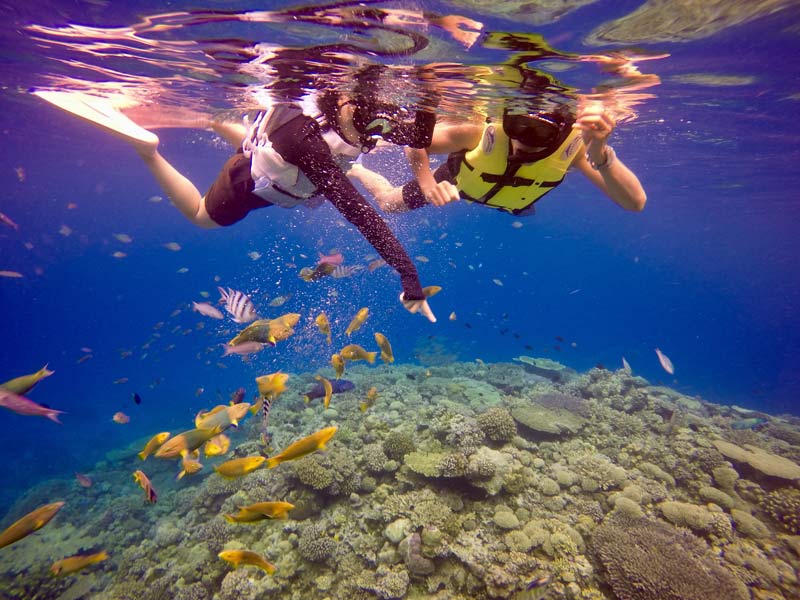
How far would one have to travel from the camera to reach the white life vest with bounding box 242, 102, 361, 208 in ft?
12.6

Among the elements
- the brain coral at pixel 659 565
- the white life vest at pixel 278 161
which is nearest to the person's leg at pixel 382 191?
the white life vest at pixel 278 161

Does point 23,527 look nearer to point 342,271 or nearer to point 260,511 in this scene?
point 260,511

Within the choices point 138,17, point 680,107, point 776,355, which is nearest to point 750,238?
point 776,355

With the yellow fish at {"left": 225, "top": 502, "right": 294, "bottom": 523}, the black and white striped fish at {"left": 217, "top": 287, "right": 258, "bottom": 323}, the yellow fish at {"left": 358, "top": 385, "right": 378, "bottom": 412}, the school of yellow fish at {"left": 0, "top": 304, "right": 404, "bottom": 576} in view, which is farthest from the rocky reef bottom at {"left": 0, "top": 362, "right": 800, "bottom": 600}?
the black and white striped fish at {"left": 217, "top": 287, "right": 258, "bottom": 323}

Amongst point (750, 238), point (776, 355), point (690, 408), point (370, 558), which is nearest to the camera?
point (370, 558)

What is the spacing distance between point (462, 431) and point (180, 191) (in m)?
6.27

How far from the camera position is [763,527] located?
5.91 meters

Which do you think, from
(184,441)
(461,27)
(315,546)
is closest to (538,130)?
(461,27)

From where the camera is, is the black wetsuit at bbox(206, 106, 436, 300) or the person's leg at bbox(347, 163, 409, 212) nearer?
the black wetsuit at bbox(206, 106, 436, 300)

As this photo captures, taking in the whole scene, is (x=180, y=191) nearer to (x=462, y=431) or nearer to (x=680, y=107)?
(x=462, y=431)

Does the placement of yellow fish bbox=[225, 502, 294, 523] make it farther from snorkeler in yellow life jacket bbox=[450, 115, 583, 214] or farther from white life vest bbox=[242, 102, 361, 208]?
snorkeler in yellow life jacket bbox=[450, 115, 583, 214]

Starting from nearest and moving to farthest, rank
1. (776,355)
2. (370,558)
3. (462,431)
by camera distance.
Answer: (370,558) < (462,431) < (776,355)

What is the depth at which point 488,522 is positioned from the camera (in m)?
5.51

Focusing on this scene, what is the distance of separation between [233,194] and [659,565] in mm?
7717
